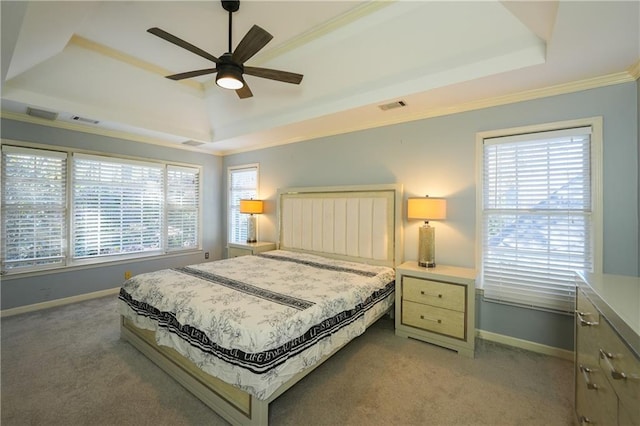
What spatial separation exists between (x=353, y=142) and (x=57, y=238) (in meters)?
4.39

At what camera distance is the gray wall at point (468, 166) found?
2299mm

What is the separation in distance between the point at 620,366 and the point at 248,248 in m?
4.25

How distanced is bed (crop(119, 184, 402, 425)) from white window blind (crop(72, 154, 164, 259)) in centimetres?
205

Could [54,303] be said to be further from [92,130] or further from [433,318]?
[433,318]

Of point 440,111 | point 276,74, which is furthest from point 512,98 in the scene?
point 276,74

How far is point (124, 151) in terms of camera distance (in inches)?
172

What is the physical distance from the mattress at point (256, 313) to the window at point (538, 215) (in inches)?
46.5

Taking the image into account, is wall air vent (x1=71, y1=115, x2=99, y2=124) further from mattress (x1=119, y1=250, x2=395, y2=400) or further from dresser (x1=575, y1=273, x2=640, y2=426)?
dresser (x1=575, y1=273, x2=640, y2=426)

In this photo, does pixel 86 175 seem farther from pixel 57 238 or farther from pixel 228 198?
→ pixel 228 198

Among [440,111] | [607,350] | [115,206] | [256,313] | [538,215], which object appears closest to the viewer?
[607,350]

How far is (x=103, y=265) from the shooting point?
414cm

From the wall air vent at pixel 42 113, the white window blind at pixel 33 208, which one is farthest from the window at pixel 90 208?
the wall air vent at pixel 42 113

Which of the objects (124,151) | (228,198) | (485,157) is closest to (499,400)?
(485,157)

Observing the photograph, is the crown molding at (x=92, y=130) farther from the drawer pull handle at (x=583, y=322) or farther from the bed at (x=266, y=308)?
the drawer pull handle at (x=583, y=322)
